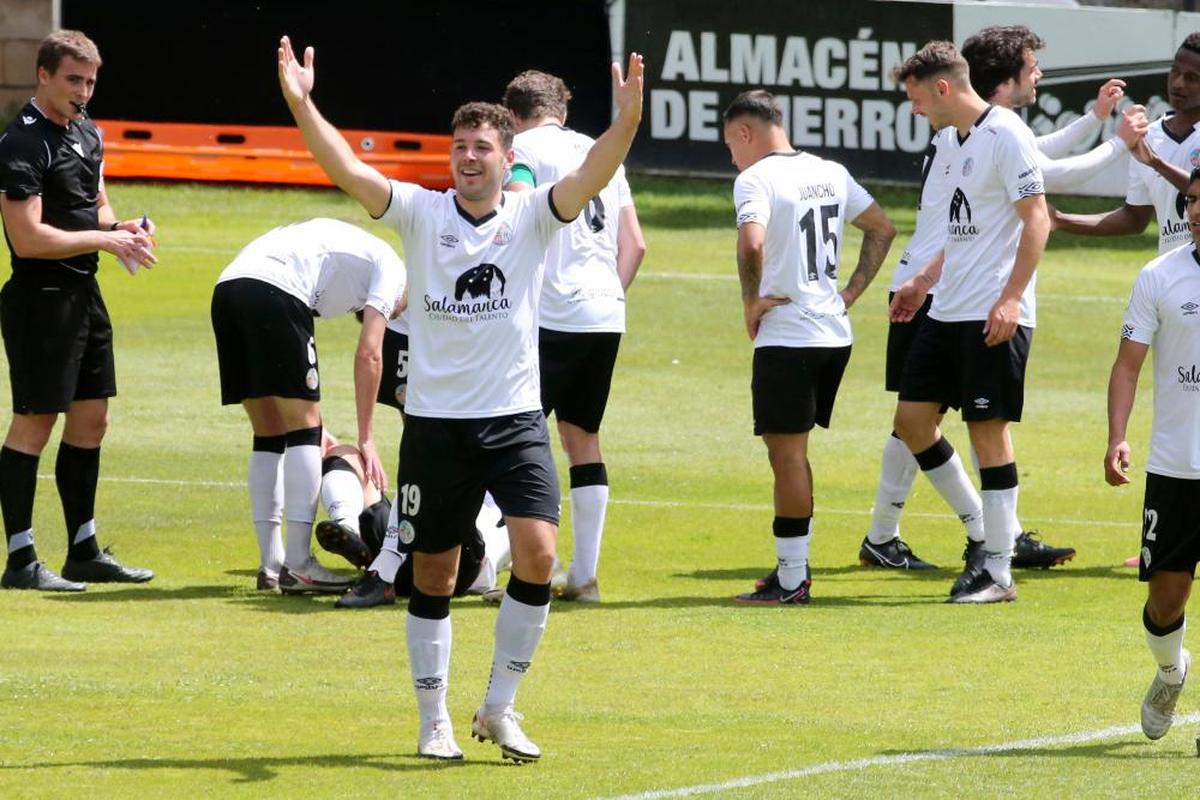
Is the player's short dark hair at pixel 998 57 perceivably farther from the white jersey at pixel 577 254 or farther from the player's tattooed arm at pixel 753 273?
the white jersey at pixel 577 254

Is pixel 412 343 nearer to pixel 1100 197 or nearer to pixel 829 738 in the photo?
pixel 829 738

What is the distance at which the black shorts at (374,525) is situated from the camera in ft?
33.5

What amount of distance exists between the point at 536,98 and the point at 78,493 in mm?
2910

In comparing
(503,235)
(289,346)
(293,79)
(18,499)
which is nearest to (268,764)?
(503,235)

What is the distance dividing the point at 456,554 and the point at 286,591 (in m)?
3.16

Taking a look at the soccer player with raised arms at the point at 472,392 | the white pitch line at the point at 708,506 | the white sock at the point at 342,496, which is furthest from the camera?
the white pitch line at the point at 708,506

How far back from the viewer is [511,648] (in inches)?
283

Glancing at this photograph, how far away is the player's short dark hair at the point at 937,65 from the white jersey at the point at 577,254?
4.75 feet

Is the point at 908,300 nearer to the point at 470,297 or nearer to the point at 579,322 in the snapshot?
the point at 579,322

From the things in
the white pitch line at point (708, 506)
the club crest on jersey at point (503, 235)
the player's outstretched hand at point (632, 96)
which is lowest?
the white pitch line at point (708, 506)

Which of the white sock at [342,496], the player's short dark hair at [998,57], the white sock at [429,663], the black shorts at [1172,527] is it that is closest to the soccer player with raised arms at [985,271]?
the player's short dark hair at [998,57]

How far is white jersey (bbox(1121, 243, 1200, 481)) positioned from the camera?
23.9 ft

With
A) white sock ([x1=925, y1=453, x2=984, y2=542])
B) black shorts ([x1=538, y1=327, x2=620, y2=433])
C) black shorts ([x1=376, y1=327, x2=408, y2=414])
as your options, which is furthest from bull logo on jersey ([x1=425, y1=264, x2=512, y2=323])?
white sock ([x1=925, y1=453, x2=984, y2=542])

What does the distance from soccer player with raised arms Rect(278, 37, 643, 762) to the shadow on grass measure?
A: 0.38 ft
